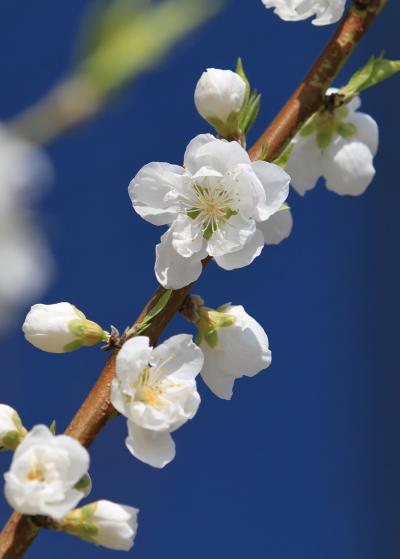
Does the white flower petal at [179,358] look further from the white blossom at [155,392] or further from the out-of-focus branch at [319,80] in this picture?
the out-of-focus branch at [319,80]

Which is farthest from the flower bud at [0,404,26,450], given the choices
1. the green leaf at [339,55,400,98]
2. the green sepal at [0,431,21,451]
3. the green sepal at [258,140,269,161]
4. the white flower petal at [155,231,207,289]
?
the green leaf at [339,55,400,98]

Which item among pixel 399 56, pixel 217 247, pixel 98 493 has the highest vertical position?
pixel 399 56

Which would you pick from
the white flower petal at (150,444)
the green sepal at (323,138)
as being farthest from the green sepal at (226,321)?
the green sepal at (323,138)

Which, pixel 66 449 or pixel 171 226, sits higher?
pixel 171 226

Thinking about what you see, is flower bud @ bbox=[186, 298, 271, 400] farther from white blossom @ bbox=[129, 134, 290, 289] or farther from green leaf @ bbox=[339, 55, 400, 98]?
green leaf @ bbox=[339, 55, 400, 98]

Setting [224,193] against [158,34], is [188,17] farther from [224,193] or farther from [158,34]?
[224,193]

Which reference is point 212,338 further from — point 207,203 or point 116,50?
point 116,50

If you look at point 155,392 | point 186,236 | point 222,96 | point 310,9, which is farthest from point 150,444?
point 310,9

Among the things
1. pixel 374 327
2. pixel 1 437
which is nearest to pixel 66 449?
pixel 1 437
